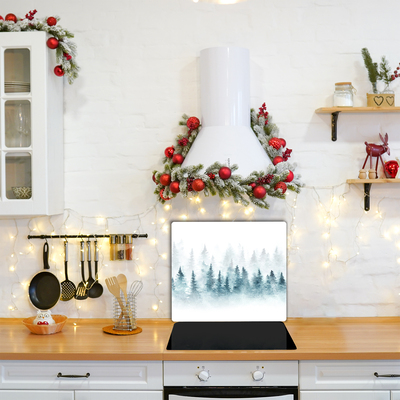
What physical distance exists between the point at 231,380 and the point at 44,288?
1.12 meters

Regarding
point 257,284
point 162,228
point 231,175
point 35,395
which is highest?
point 231,175

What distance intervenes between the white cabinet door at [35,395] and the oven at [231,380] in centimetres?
44

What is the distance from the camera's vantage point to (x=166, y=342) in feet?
6.82

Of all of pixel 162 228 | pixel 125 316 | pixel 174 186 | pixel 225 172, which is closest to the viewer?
pixel 225 172

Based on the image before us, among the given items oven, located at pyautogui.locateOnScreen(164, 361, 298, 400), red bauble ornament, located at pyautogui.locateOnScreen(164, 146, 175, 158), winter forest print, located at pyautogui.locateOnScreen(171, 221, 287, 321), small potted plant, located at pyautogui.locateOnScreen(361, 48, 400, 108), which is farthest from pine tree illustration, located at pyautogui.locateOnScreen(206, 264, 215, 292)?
small potted plant, located at pyautogui.locateOnScreen(361, 48, 400, 108)

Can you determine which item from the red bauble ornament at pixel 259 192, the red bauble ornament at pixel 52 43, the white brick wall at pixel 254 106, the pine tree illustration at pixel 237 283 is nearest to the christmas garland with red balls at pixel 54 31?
the red bauble ornament at pixel 52 43

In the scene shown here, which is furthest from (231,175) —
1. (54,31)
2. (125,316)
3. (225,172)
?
(54,31)

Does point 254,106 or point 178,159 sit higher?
point 254,106

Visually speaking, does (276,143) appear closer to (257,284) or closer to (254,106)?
(254,106)

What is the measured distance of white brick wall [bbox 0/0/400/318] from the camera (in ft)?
7.89

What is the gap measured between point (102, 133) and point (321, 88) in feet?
3.87

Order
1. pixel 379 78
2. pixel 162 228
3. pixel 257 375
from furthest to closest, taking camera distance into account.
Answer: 1. pixel 162 228
2. pixel 379 78
3. pixel 257 375

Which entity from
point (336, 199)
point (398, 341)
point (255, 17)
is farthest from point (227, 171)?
point (398, 341)

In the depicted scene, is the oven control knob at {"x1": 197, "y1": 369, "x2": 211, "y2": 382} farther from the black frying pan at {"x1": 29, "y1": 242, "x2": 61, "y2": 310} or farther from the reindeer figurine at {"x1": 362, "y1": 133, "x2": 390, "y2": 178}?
the reindeer figurine at {"x1": 362, "y1": 133, "x2": 390, "y2": 178}
